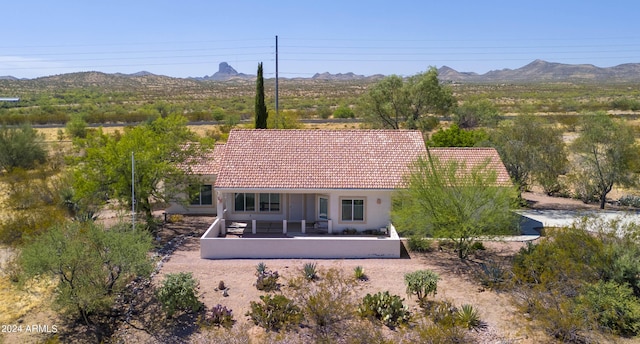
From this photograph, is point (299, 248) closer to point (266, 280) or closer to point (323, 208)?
point (266, 280)

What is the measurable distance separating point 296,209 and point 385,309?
10704 millimetres

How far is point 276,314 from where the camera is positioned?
50.2ft

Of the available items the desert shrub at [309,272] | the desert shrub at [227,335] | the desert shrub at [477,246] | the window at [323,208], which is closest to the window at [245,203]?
the window at [323,208]

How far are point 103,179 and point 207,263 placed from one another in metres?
6.68

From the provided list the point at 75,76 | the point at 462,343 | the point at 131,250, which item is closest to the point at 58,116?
the point at 131,250

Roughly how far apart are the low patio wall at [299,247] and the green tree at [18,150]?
79.8 ft

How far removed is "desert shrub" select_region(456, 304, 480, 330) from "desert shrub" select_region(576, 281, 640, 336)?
2821mm

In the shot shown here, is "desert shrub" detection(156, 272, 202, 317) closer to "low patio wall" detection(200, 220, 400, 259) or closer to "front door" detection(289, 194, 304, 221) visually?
"low patio wall" detection(200, 220, 400, 259)

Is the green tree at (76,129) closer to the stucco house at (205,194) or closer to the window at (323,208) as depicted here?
the stucco house at (205,194)

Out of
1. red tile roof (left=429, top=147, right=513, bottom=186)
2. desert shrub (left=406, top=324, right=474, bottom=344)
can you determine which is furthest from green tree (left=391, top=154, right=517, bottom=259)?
desert shrub (left=406, top=324, right=474, bottom=344)

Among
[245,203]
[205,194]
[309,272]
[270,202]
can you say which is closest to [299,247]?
[309,272]

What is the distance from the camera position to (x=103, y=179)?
23016 millimetres

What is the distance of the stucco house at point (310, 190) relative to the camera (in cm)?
2100

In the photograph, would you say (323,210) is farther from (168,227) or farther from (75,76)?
(75,76)
